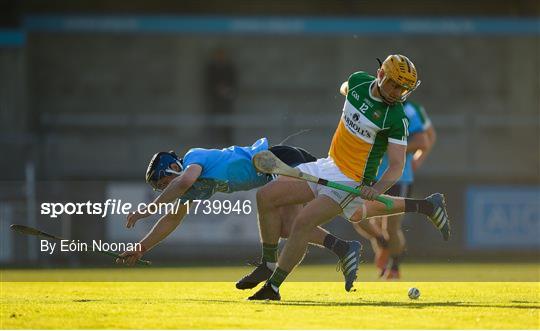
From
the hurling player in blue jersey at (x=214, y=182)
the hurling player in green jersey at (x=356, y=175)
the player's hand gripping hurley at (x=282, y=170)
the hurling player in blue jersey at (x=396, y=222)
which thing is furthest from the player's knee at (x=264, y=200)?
the hurling player in blue jersey at (x=396, y=222)

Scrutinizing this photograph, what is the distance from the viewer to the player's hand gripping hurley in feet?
33.9

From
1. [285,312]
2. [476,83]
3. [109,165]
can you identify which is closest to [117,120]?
[109,165]

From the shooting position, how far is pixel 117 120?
22.0m

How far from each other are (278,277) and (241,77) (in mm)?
14330

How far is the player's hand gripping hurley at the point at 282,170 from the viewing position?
10.3 metres

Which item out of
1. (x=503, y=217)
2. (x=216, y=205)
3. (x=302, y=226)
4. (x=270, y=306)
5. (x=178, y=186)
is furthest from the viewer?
(x=503, y=217)

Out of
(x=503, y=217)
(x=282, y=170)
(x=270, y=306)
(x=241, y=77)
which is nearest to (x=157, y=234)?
(x=282, y=170)

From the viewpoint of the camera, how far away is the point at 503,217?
19.1 meters

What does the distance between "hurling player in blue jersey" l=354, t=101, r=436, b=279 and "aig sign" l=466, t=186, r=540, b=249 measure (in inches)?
156

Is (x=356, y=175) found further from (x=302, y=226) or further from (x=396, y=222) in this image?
(x=396, y=222)

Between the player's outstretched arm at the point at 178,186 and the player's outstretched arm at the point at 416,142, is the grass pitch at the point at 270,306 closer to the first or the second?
the player's outstretched arm at the point at 178,186

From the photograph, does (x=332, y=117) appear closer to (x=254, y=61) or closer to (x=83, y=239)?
(x=254, y=61)

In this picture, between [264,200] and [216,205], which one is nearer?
[264,200]

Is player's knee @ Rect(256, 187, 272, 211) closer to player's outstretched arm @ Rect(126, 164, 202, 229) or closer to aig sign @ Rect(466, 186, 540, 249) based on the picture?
player's outstretched arm @ Rect(126, 164, 202, 229)
